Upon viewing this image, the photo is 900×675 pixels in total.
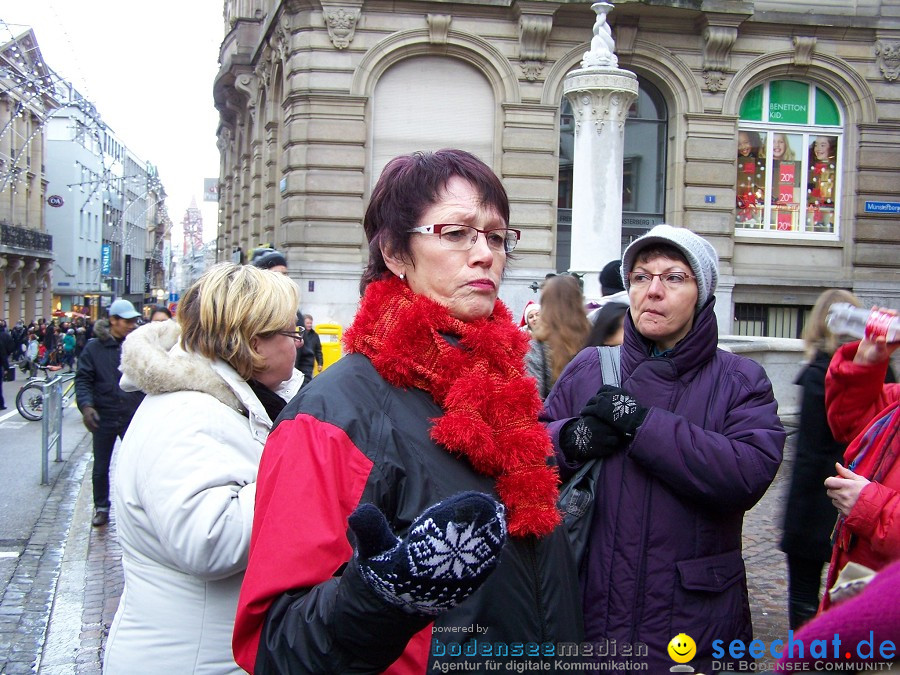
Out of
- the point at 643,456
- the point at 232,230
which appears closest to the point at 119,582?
the point at 643,456

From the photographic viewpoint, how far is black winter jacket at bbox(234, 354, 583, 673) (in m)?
1.51

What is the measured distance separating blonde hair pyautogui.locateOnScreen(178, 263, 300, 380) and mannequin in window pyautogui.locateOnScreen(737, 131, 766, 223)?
19.8 meters

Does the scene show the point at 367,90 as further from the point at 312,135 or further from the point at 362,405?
the point at 362,405

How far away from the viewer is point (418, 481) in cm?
177

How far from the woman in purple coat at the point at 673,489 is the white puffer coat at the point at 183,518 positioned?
40.4 inches

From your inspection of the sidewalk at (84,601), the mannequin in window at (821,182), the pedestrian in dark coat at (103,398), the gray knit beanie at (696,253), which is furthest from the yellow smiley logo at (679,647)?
the mannequin in window at (821,182)

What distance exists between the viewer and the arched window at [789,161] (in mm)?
20781

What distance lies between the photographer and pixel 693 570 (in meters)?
2.56

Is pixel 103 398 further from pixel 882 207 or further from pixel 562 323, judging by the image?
pixel 882 207

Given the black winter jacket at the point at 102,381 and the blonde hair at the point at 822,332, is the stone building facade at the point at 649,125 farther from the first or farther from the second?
the blonde hair at the point at 822,332

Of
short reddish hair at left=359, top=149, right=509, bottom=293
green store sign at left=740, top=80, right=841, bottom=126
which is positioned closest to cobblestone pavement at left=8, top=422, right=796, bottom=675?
short reddish hair at left=359, top=149, right=509, bottom=293

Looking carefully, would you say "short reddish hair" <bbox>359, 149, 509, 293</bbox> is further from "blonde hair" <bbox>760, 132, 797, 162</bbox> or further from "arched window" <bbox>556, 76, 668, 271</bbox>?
"blonde hair" <bbox>760, 132, 797, 162</bbox>

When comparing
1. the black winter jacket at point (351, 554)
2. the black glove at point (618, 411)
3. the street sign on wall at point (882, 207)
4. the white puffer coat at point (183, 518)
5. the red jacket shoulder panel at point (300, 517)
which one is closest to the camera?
the black winter jacket at point (351, 554)

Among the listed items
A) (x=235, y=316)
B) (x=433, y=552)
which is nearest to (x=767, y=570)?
(x=235, y=316)
